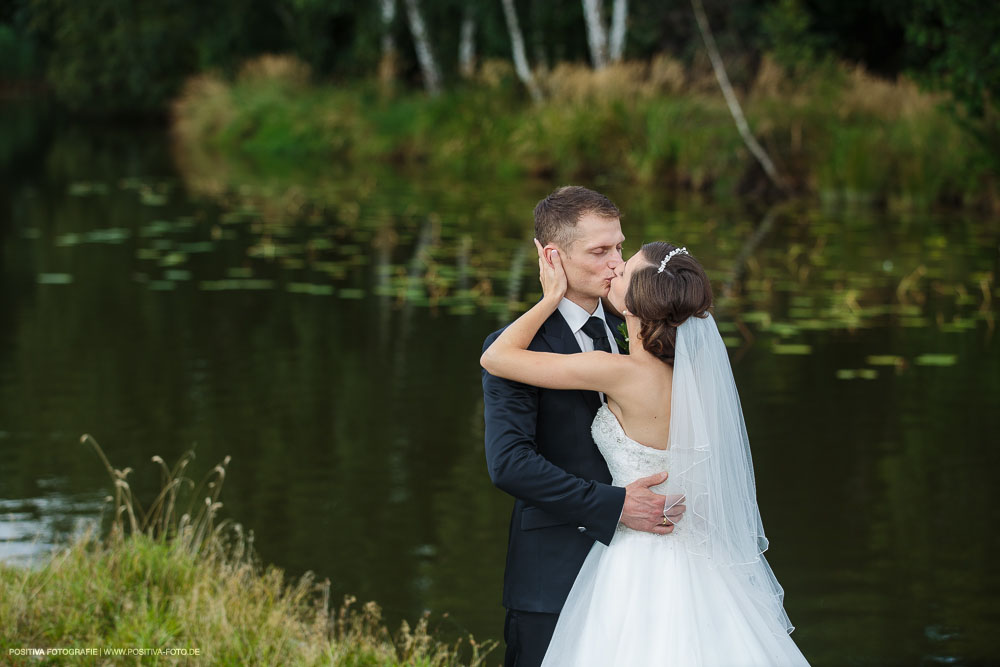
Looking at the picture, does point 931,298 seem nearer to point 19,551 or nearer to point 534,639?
point 19,551

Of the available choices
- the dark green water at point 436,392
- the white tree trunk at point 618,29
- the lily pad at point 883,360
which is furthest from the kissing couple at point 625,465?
the white tree trunk at point 618,29

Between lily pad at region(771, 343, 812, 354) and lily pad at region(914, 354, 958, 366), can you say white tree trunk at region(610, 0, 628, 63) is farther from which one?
lily pad at region(914, 354, 958, 366)

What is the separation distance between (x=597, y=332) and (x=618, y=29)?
2405 centimetres

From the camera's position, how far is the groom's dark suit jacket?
351cm

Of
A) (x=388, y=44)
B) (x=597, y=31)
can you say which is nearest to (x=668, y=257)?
(x=597, y=31)

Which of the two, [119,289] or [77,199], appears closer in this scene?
[119,289]

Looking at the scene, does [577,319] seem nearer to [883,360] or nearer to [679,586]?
[679,586]

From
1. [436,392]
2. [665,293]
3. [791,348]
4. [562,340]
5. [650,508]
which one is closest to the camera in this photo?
[665,293]

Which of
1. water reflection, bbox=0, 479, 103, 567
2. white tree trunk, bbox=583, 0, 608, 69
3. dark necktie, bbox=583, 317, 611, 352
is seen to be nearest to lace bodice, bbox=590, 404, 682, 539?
dark necktie, bbox=583, 317, 611, 352

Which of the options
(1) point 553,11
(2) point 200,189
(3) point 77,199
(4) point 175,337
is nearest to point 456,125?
(1) point 553,11

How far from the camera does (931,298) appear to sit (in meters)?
12.6

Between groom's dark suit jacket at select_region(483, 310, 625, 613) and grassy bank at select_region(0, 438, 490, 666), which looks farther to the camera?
grassy bank at select_region(0, 438, 490, 666)

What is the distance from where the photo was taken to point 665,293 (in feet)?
11.0

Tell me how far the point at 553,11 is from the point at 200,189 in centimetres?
1020
